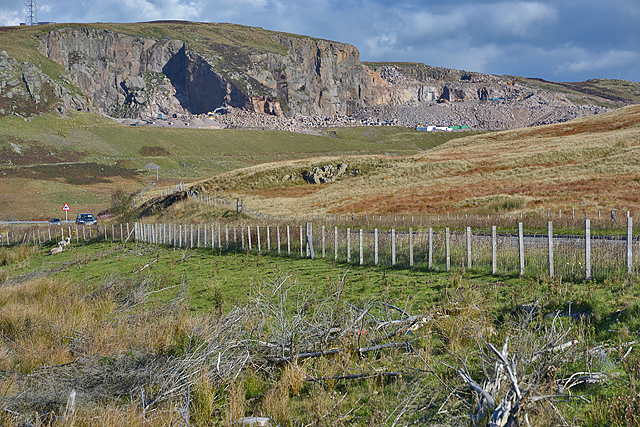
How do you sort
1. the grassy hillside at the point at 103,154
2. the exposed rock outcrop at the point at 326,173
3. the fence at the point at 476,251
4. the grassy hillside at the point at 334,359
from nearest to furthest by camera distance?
the grassy hillside at the point at 334,359 → the fence at the point at 476,251 → the exposed rock outcrop at the point at 326,173 → the grassy hillside at the point at 103,154

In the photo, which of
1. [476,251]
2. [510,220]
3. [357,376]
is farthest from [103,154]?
[357,376]

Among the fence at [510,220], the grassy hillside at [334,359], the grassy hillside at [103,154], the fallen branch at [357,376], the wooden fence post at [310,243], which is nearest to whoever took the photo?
the grassy hillside at [334,359]

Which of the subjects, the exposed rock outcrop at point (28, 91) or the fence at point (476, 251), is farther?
the exposed rock outcrop at point (28, 91)

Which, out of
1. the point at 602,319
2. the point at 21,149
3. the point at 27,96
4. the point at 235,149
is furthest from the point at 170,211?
the point at 27,96

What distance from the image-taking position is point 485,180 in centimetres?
4897

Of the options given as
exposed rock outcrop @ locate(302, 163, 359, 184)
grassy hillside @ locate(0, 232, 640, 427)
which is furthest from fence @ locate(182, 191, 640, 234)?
exposed rock outcrop @ locate(302, 163, 359, 184)

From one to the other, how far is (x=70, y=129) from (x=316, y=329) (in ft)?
543

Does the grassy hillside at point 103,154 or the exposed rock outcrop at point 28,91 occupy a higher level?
the exposed rock outcrop at point 28,91

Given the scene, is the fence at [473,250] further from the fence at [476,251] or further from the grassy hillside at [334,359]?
the grassy hillside at [334,359]

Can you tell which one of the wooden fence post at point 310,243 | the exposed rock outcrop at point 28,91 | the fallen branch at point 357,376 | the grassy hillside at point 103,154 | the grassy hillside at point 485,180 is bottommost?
the fallen branch at point 357,376

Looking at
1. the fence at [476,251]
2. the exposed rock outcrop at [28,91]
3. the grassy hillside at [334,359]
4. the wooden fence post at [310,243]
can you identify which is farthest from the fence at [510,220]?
the exposed rock outcrop at [28,91]

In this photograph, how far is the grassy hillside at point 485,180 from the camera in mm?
36062

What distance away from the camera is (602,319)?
776 cm

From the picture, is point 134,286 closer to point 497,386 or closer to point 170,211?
point 497,386
